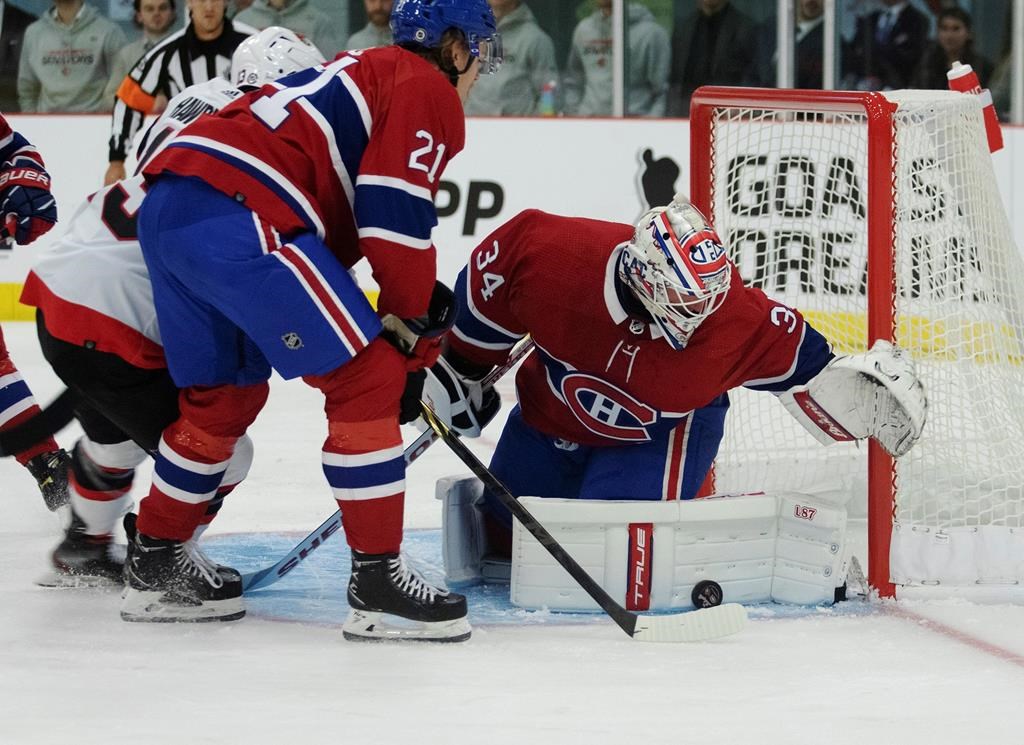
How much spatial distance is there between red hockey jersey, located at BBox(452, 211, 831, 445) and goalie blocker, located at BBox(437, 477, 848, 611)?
6.9 inches

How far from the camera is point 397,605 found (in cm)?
229

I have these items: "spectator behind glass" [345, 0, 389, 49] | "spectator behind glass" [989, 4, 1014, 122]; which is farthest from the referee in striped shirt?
"spectator behind glass" [989, 4, 1014, 122]

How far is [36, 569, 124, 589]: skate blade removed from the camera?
8.72 feet

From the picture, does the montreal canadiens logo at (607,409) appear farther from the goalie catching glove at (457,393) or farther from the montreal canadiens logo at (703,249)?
the montreal canadiens logo at (703,249)

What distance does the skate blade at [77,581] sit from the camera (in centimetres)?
266

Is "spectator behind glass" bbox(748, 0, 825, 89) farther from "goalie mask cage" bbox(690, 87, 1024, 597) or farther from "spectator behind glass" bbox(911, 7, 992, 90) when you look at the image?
"goalie mask cage" bbox(690, 87, 1024, 597)

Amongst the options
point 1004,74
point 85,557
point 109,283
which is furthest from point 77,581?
point 1004,74

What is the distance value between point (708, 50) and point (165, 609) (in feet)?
14.1

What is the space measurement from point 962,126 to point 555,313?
844mm

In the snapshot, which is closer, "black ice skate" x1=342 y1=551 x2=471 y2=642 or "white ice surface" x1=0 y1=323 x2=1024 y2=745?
"white ice surface" x1=0 y1=323 x2=1024 y2=745

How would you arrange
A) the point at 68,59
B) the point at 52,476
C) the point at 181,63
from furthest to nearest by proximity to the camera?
the point at 68,59
the point at 181,63
the point at 52,476

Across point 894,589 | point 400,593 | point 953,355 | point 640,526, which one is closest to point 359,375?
point 400,593

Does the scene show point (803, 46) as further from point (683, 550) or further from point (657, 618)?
point (657, 618)

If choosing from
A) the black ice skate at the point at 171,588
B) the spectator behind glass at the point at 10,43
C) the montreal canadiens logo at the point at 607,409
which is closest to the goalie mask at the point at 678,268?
the montreal canadiens logo at the point at 607,409
